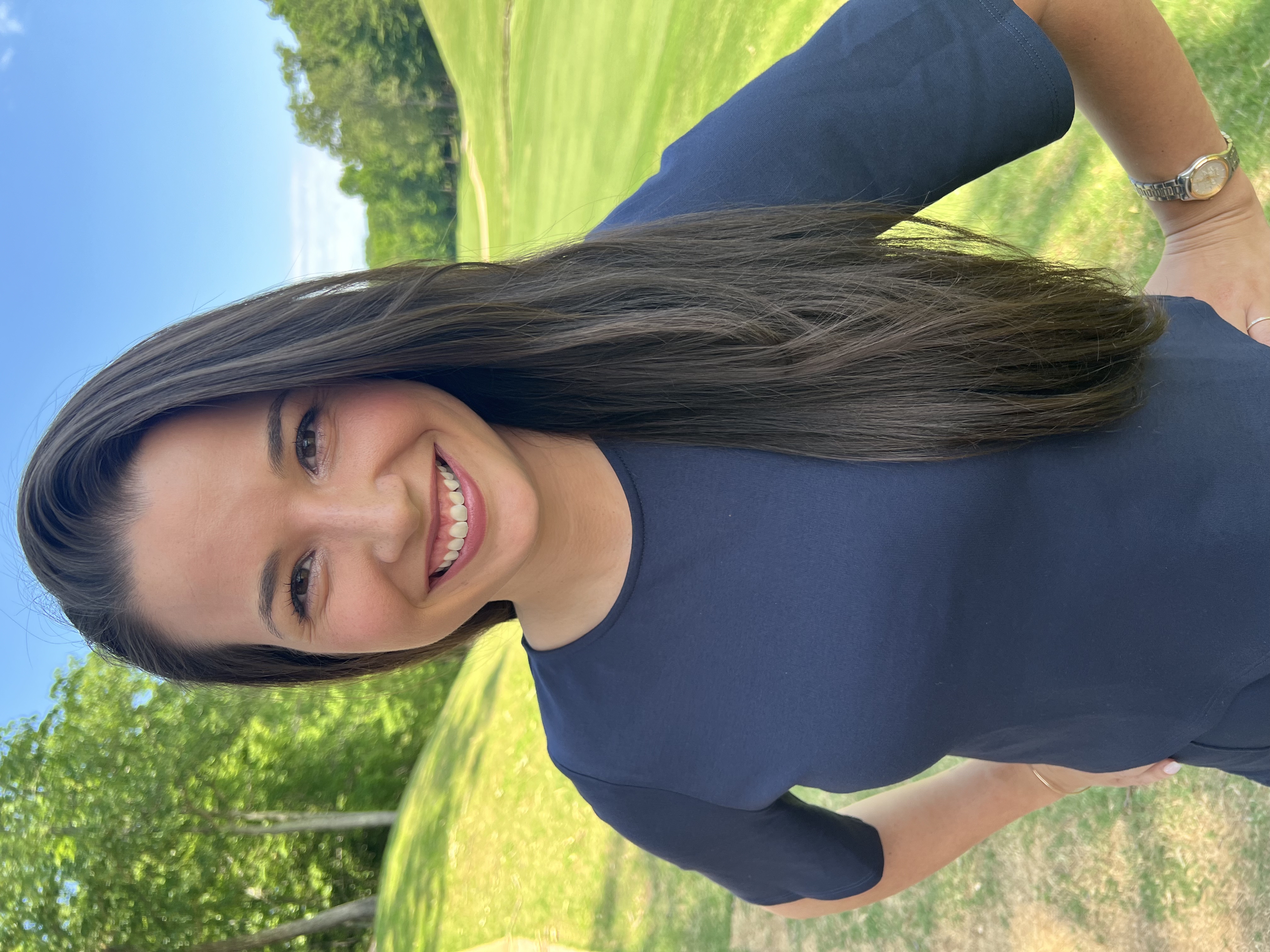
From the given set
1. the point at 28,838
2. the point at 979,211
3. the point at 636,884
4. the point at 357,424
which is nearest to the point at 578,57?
the point at 979,211

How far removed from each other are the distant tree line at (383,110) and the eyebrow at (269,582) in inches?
996

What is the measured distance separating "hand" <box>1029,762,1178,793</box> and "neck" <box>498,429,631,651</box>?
4.06 feet

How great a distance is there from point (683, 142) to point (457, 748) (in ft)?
34.9

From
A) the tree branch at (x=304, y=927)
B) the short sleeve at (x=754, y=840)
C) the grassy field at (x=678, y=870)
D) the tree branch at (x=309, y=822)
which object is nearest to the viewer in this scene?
the short sleeve at (x=754, y=840)

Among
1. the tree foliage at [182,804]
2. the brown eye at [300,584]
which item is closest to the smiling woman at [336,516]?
the brown eye at [300,584]

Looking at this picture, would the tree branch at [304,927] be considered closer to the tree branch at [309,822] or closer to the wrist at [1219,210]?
the tree branch at [309,822]

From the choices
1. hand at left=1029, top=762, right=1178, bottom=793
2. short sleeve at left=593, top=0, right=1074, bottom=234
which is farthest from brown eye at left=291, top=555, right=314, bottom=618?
hand at left=1029, top=762, right=1178, bottom=793

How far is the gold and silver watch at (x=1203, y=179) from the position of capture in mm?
1985

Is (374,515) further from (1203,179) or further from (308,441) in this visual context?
(1203,179)

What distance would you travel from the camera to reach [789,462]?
176 centimetres

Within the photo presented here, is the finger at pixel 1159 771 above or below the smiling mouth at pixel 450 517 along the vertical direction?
below

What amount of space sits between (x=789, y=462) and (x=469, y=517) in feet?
2.34

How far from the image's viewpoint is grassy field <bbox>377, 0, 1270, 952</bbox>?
328cm

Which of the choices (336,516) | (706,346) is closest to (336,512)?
(336,516)
